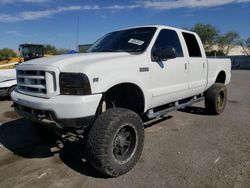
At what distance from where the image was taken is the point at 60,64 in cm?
348

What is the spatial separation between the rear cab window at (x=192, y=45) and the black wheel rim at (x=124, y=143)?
2.64m

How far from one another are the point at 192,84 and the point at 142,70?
74.5 inches

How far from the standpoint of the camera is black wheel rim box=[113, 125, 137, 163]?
145 inches

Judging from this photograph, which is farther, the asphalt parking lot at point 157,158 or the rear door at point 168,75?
the rear door at point 168,75

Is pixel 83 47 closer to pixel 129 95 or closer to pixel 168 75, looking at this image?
pixel 168 75

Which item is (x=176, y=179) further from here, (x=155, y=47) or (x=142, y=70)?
(x=155, y=47)

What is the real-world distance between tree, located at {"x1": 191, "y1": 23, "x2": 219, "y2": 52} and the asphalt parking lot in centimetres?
7338

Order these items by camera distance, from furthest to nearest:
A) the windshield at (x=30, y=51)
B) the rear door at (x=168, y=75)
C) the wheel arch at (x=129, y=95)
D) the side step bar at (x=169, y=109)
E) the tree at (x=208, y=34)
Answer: the tree at (x=208, y=34) → the windshield at (x=30, y=51) → the side step bar at (x=169, y=109) → the rear door at (x=168, y=75) → the wheel arch at (x=129, y=95)

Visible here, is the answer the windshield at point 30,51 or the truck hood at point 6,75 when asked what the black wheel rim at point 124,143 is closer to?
the truck hood at point 6,75

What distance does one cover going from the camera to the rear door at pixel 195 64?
5.59 m

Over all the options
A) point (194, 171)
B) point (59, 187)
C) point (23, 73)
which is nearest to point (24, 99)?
point (23, 73)

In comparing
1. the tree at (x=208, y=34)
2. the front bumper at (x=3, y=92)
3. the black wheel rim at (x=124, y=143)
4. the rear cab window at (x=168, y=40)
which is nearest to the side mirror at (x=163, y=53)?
the rear cab window at (x=168, y=40)

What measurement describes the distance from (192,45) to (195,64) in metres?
0.52

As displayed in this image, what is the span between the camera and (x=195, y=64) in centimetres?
568
